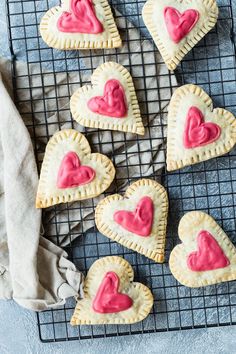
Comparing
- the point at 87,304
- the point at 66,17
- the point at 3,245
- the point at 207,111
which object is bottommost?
the point at 87,304

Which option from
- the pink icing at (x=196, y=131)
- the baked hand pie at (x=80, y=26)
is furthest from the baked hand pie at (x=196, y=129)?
the baked hand pie at (x=80, y=26)

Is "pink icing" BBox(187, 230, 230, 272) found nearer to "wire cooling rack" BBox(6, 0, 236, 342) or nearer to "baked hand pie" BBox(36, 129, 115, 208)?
"wire cooling rack" BBox(6, 0, 236, 342)

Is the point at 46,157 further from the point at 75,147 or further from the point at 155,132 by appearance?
the point at 155,132

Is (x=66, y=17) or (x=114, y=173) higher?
(x=66, y=17)

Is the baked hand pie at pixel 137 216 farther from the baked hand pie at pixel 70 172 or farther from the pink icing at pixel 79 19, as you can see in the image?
the pink icing at pixel 79 19

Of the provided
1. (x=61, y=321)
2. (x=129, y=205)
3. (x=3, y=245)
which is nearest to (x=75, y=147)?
(x=129, y=205)

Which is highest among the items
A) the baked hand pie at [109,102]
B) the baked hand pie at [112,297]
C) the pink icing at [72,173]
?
the baked hand pie at [109,102]

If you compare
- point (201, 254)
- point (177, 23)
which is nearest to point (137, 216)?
point (201, 254)
